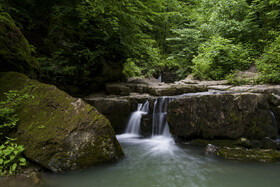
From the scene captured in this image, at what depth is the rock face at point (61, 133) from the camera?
307 centimetres

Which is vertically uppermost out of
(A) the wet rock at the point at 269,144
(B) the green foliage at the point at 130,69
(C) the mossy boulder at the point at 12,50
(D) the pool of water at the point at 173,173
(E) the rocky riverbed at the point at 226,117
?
(B) the green foliage at the point at 130,69

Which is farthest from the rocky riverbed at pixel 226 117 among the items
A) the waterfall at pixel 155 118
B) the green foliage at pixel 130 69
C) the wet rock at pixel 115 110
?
the green foliage at pixel 130 69

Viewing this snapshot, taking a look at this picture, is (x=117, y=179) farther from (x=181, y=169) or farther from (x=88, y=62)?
(x=88, y=62)

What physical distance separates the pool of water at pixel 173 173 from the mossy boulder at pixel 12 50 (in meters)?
3.45

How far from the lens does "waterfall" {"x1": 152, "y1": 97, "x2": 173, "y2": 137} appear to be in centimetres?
616

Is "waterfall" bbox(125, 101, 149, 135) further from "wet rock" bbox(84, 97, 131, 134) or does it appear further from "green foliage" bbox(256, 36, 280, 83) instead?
"green foliage" bbox(256, 36, 280, 83)

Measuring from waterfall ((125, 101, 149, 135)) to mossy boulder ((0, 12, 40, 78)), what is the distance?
12.6 ft

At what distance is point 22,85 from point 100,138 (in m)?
2.50

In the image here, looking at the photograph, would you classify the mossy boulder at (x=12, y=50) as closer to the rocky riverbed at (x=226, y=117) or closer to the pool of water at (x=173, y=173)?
the pool of water at (x=173, y=173)

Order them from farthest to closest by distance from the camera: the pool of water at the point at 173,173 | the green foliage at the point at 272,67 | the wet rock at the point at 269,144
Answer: the green foliage at the point at 272,67 < the wet rock at the point at 269,144 < the pool of water at the point at 173,173

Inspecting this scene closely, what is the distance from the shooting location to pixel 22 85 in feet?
13.5

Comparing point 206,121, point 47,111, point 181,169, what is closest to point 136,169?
point 181,169

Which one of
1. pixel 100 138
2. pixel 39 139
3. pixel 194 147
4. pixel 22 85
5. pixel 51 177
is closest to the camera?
pixel 51 177

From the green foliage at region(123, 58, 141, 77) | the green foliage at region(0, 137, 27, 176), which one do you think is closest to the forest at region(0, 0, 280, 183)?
the green foliage at region(0, 137, 27, 176)
